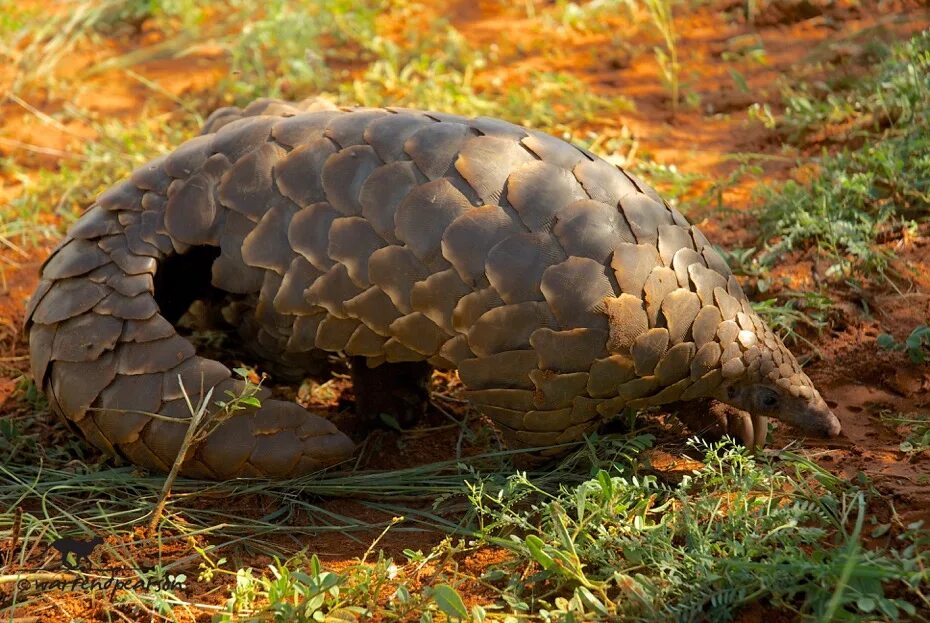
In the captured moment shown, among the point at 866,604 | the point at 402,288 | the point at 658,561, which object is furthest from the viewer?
the point at 402,288

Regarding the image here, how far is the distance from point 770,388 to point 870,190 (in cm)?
162

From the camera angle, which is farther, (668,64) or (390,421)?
(668,64)

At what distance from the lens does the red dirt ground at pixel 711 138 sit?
326 centimetres

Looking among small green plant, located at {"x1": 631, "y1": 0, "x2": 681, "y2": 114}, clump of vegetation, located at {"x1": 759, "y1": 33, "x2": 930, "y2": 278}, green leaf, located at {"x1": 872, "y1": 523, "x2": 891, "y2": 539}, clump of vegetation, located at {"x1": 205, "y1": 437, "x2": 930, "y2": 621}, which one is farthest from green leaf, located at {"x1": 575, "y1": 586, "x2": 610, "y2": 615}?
small green plant, located at {"x1": 631, "y1": 0, "x2": 681, "y2": 114}

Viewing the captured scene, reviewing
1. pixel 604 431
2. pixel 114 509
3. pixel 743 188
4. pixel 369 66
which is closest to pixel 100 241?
pixel 114 509

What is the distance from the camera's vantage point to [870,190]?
4.41 meters

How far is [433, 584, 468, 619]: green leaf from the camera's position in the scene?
2.57 meters

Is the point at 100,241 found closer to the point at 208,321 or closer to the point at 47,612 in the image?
the point at 208,321

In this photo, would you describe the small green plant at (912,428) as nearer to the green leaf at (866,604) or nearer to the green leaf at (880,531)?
the green leaf at (880,531)

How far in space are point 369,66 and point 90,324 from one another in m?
3.84

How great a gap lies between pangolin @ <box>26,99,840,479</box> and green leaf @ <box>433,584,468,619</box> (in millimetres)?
742

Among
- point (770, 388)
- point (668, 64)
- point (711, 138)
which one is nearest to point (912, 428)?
point (770, 388)

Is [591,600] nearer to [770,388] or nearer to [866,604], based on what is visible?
[866,604]

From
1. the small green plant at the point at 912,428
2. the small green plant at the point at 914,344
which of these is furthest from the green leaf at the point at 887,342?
the small green plant at the point at 912,428
